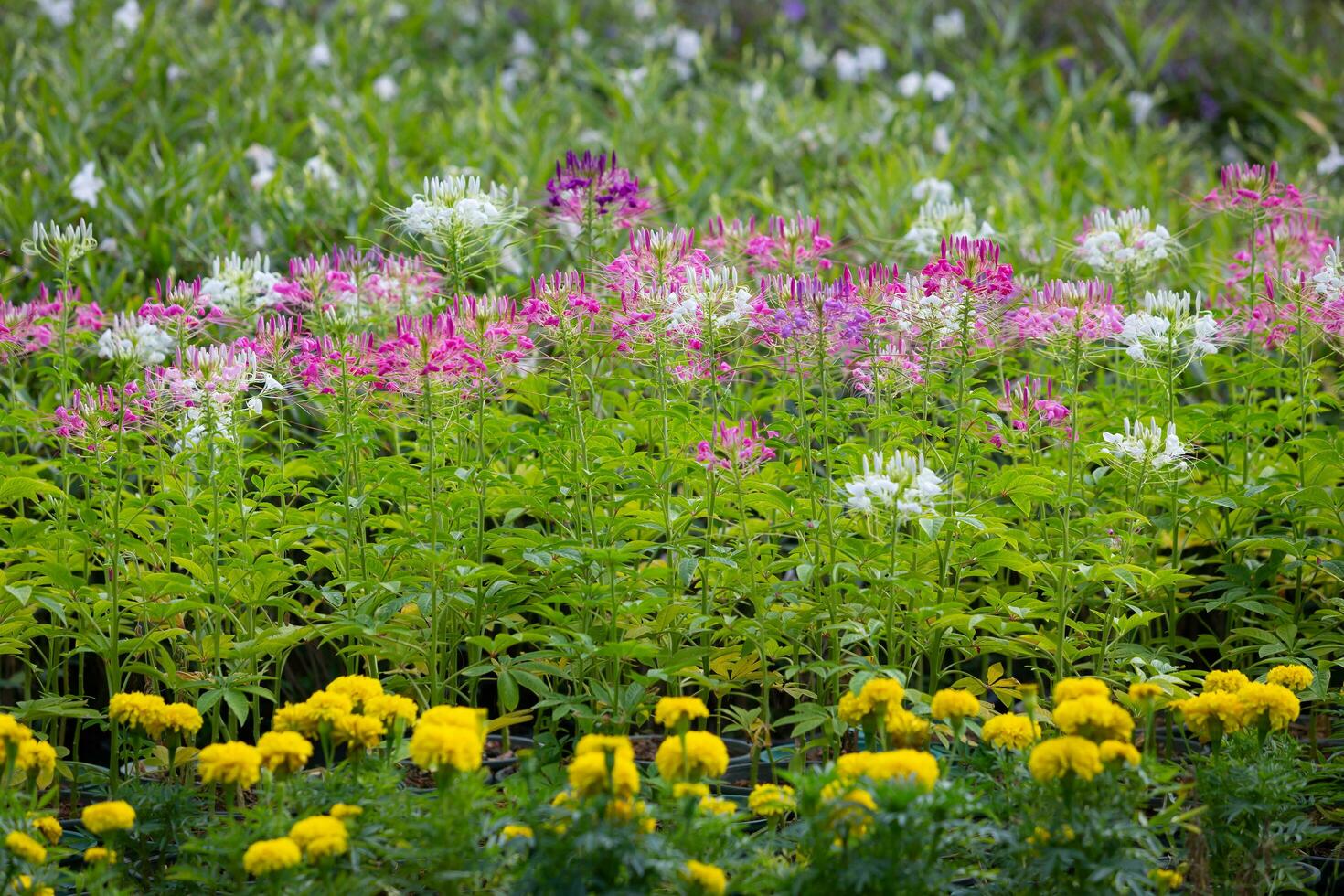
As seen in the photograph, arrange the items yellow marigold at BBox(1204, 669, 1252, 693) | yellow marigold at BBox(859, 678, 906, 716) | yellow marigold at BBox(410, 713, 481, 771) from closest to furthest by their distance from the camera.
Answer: yellow marigold at BBox(410, 713, 481, 771), yellow marigold at BBox(859, 678, 906, 716), yellow marigold at BBox(1204, 669, 1252, 693)

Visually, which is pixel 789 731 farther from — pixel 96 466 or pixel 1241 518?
pixel 96 466

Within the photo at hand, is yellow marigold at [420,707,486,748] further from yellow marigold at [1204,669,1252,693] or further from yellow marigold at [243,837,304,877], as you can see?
yellow marigold at [1204,669,1252,693]

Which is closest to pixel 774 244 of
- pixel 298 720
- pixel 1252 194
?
pixel 1252 194

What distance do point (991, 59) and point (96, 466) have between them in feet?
20.9

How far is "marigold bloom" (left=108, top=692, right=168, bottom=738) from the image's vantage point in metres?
2.66

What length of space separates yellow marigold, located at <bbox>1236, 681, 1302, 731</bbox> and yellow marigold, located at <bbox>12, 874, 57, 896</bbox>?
7.07 feet

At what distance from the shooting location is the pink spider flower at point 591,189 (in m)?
3.51

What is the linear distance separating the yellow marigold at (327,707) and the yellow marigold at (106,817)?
0.35 meters

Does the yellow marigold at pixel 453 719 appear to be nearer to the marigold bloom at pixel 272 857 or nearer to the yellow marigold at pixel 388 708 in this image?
the yellow marigold at pixel 388 708

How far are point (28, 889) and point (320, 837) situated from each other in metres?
0.53

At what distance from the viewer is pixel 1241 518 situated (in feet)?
11.7

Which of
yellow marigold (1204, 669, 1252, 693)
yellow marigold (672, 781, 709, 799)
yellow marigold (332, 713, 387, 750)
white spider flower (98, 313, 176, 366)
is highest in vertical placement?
white spider flower (98, 313, 176, 366)

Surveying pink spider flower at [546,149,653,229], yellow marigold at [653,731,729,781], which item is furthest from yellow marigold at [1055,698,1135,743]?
pink spider flower at [546,149,653,229]

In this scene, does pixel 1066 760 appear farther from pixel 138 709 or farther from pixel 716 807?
pixel 138 709
